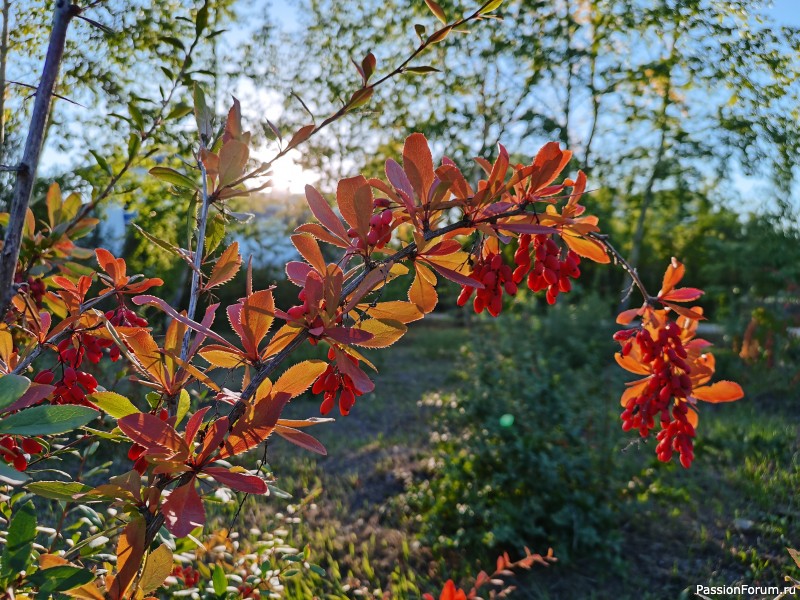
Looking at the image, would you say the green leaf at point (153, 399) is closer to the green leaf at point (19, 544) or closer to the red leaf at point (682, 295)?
the green leaf at point (19, 544)

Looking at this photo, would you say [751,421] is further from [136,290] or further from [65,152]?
[65,152]

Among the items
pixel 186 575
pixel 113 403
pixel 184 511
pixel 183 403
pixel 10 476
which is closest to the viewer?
pixel 10 476

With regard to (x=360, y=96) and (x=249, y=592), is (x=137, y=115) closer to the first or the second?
(x=360, y=96)

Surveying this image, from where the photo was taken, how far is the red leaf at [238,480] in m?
0.63

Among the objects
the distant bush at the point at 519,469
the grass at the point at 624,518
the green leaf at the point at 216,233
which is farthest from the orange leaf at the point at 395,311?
the distant bush at the point at 519,469

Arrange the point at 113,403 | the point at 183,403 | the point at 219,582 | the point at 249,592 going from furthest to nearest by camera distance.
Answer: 1. the point at 249,592
2. the point at 219,582
3. the point at 183,403
4. the point at 113,403

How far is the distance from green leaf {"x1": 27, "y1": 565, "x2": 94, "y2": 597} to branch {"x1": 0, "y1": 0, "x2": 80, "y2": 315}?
0.33 meters

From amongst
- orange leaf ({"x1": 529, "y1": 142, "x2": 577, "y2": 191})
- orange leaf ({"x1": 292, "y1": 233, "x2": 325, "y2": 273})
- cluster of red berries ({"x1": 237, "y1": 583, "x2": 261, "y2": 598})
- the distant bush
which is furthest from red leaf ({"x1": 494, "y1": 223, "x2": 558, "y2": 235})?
the distant bush

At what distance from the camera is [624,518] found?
3.15 metres

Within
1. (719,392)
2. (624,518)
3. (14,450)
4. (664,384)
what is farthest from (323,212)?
(624,518)

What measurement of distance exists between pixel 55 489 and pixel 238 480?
183mm

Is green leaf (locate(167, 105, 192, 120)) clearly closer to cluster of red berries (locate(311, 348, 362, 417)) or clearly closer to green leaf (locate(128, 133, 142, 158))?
green leaf (locate(128, 133, 142, 158))

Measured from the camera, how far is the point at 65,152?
4.23m


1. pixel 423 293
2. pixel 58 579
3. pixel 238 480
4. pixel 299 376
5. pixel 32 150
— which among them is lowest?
pixel 58 579
